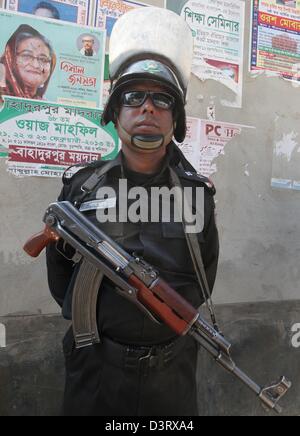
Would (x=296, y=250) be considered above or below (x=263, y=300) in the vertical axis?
above

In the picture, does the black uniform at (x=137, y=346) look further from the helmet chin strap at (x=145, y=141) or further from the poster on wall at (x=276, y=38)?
the poster on wall at (x=276, y=38)

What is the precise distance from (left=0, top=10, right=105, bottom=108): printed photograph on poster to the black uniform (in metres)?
0.89

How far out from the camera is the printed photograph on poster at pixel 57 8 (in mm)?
2188

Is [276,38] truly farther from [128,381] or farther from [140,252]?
[128,381]

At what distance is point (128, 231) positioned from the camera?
5.04ft

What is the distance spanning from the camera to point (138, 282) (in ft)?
4.59

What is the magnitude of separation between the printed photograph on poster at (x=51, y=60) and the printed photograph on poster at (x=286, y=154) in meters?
1.38

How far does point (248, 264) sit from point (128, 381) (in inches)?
65.2

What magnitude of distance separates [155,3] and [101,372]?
221cm

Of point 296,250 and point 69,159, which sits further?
point 296,250

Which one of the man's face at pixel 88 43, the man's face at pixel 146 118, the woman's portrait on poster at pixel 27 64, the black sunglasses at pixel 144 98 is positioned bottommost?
the man's face at pixel 146 118

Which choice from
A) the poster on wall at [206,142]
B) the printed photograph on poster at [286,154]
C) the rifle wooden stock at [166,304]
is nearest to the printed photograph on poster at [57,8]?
the poster on wall at [206,142]

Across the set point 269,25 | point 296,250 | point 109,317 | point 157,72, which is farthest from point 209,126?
point 109,317
